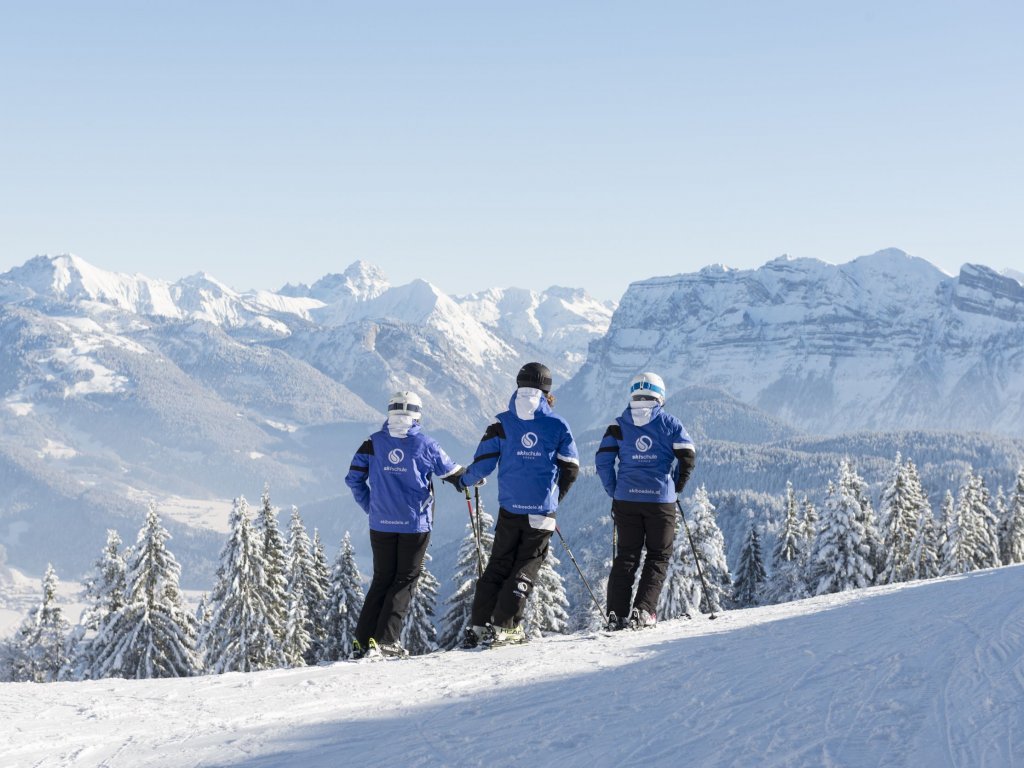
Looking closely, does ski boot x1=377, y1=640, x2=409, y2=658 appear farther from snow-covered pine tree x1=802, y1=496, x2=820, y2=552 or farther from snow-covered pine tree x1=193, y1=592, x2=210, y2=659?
snow-covered pine tree x1=802, y1=496, x2=820, y2=552

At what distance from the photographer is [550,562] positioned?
3338cm

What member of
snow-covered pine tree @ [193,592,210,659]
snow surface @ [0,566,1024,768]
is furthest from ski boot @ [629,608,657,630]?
snow-covered pine tree @ [193,592,210,659]

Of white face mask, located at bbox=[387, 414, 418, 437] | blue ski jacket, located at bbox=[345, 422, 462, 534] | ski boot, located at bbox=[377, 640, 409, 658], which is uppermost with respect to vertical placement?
white face mask, located at bbox=[387, 414, 418, 437]

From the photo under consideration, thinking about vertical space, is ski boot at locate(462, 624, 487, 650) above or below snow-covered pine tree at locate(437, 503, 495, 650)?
above

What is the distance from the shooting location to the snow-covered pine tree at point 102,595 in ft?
97.1

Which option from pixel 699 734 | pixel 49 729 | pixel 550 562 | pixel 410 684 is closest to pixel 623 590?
pixel 410 684

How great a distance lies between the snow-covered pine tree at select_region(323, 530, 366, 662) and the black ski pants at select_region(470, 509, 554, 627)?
25.5 meters

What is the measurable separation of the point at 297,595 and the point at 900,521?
25.9 m

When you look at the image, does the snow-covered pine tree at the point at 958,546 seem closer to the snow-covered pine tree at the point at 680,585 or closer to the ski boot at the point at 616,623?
the snow-covered pine tree at the point at 680,585

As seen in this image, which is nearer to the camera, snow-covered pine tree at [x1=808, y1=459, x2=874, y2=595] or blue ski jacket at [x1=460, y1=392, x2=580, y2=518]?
blue ski jacket at [x1=460, y1=392, x2=580, y2=518]

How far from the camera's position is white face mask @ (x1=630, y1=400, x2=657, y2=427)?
10453 millimetres

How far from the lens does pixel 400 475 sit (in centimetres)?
992

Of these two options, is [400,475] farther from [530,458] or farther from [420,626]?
[420,626]

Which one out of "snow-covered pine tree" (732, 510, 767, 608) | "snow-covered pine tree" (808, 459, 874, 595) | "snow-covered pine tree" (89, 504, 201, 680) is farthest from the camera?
"snow-covered pine tree" (732, 510, 767, 608)
